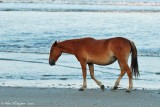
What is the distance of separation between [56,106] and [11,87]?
323cm

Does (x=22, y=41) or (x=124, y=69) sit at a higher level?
(x=124, y=69)

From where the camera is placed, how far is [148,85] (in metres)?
15.7

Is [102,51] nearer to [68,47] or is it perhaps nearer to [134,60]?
[134,60]

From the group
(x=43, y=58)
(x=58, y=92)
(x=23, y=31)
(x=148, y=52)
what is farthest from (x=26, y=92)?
(x=23, y=31)

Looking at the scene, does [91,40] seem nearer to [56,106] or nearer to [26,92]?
[26,92]

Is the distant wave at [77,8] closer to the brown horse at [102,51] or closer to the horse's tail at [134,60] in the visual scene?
the brown horse at [102,51]

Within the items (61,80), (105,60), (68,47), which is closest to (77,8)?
(61,80)

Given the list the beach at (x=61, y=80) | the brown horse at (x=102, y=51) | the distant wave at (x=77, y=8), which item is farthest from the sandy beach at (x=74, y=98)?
the distant wave at (x=77, y=8)

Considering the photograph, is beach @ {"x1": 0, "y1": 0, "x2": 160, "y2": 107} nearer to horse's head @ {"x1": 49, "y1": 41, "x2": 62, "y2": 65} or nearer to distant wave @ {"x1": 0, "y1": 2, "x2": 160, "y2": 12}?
horse's head @ {"x1": 49, "y1": 41, "x2": 62, "y2": 65}

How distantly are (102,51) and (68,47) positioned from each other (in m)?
0.84

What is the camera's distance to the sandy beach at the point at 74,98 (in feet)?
37.6

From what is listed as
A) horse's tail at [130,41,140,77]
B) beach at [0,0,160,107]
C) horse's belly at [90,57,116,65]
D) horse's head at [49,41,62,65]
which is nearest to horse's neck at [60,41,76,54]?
horse's head at [49,41,62,65]

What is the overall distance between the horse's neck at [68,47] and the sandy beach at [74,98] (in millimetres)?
856

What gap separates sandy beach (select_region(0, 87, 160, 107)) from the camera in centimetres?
1146
